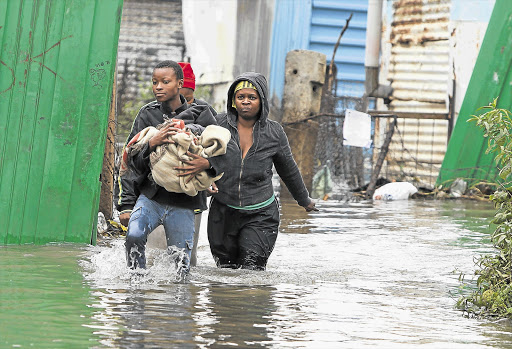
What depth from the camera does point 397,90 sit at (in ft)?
63.5

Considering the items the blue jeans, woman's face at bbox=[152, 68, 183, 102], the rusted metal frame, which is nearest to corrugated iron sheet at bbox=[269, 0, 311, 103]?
the rusted metal frame

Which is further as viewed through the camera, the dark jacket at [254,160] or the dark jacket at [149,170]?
the dark jacket at [254,160]

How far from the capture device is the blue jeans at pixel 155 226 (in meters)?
6.50

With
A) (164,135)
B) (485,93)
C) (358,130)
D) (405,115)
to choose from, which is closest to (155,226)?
(164,135)

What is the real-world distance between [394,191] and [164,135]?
33.6 feet

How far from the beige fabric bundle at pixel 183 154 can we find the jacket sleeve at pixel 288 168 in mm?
1202

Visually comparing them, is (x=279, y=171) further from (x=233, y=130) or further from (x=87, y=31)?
(x=87, y=31)

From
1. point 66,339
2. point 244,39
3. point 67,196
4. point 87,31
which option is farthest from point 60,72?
point 244,39

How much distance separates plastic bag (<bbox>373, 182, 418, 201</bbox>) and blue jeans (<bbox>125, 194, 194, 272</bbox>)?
31.8 ft

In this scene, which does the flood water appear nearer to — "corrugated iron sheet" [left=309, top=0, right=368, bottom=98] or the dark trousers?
the dark trousers

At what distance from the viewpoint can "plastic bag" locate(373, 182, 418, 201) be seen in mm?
16109

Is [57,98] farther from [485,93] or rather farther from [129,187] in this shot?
[485,93]

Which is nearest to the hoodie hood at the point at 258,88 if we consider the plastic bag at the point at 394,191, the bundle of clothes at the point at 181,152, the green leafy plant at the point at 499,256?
the bundle of clothes at the point at 181,152

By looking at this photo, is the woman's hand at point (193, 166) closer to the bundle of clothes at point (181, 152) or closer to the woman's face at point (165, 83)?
the bundle of clothes at point (181, 152)
